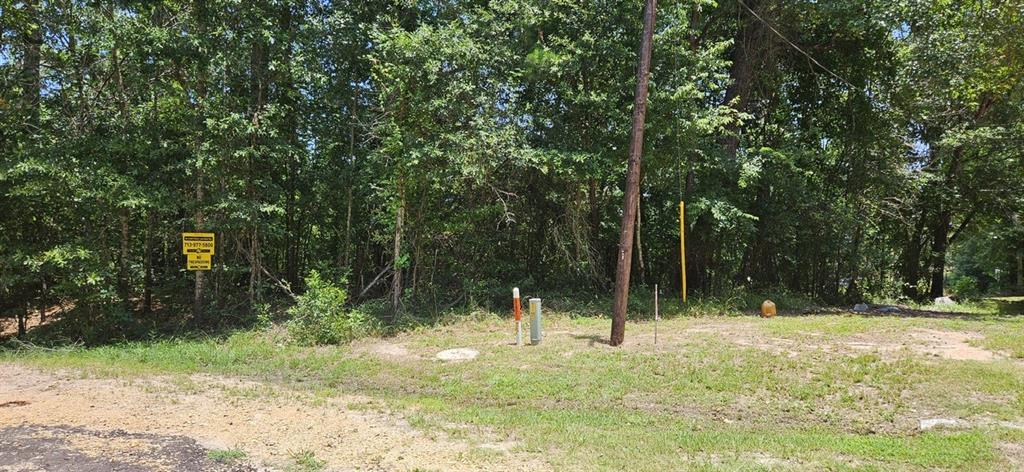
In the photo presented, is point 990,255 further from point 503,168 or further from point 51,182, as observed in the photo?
point 51,182

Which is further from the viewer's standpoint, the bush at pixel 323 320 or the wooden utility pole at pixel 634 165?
the bush at pixel 323 320

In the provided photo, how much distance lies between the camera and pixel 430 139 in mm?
12422

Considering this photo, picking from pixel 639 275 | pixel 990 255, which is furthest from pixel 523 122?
pixel 990 255

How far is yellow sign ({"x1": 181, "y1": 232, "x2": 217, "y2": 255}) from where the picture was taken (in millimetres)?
12273

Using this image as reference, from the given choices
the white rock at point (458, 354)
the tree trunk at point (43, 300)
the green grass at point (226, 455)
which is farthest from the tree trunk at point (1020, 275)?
the tree trunk at point (43, 300)

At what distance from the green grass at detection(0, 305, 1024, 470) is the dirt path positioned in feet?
1.10

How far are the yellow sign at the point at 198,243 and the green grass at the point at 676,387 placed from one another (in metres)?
2.03

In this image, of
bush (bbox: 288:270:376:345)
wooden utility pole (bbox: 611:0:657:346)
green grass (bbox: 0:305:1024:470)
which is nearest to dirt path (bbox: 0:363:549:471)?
green grass (bbox: 0:305:1024:470)

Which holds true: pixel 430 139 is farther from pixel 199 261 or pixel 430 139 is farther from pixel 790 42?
pixel 790 42

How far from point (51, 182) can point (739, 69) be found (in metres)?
16.0

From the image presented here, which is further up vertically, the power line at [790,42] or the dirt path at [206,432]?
the power line at [790,42]

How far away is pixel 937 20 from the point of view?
44.1 feet

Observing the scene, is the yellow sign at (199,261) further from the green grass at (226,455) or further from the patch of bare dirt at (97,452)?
the green grass at (226,455)

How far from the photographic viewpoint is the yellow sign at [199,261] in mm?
12383
